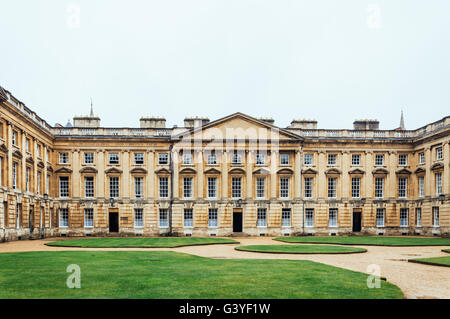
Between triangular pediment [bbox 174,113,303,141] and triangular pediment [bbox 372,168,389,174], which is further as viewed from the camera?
triangular pediment [bbox 372,168,389,174]

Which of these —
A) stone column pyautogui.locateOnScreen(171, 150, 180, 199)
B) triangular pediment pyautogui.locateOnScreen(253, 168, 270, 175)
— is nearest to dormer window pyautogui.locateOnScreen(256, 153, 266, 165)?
triangular pediment pyautogui.locateOnScreen(253, 168, 270, 175)

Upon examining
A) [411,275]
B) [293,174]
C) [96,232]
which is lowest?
[96,232]

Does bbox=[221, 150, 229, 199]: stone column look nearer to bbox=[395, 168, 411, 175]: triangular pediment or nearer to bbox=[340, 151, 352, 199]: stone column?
bbox=[340, 151, 352, 199]: stone column

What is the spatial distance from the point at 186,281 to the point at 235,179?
1368 inches

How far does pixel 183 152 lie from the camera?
47.4m

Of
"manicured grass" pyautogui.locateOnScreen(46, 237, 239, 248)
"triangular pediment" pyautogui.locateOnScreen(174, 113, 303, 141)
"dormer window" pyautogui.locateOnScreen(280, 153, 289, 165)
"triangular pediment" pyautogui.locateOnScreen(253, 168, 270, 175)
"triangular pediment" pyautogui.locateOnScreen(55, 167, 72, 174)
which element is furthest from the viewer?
"dormer window" pyautogui.locateOnScreen(280, 153, 289, 165)

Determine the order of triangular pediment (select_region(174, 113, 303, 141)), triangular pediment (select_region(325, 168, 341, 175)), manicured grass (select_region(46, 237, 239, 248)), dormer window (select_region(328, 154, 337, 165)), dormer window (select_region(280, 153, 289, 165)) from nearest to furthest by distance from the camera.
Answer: manicured grass (select_region(46, 237, 239, 248)) → triangular pediment (select_region(174, 113, 303, 141)) → dormer window (select_region(280, 153, 289, 165)) → triangular pediment (select_region(325, 168, 341, 175)) → dormer window (select_region(328, 154, 337, 165))

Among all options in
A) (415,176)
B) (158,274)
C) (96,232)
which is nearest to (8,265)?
(158,274)

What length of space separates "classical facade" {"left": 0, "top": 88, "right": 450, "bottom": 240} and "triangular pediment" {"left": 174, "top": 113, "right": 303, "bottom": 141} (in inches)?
4.3

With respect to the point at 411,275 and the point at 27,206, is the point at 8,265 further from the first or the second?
the point at 27,206

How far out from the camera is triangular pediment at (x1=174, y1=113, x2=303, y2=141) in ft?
152

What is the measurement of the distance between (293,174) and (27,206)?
27.0 meters

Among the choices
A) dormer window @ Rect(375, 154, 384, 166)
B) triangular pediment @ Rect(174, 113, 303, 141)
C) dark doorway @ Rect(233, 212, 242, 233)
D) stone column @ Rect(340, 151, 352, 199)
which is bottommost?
dark doorway @ Rect(233, 212, 242, 233)

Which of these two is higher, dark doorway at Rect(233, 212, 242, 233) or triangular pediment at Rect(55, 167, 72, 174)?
triangular pediment at Rect(55, 167, 72, 174)
